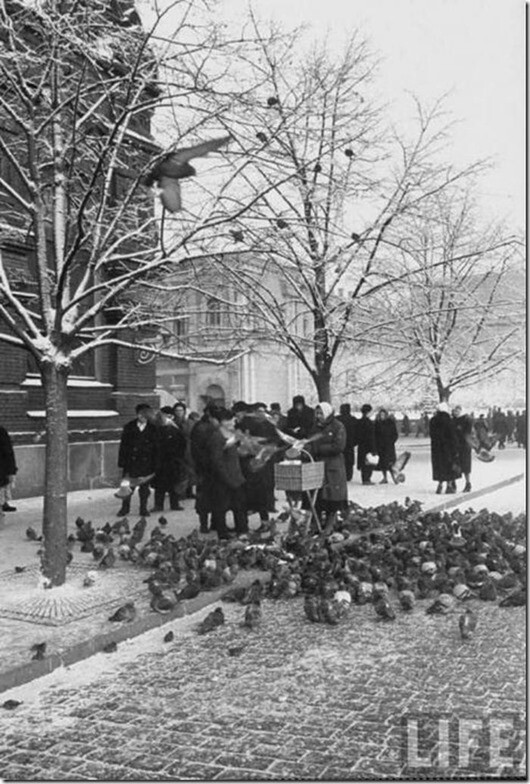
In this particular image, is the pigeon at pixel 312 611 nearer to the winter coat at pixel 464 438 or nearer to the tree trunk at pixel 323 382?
the tree trunk at pixel 323 382

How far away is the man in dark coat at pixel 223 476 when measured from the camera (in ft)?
34.3

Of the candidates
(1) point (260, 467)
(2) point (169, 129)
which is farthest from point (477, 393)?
(2) point (169, 129)

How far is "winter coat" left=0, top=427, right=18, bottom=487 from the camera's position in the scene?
12.1 metres

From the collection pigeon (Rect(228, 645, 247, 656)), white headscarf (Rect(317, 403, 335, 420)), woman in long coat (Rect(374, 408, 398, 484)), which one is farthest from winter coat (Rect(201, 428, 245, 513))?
woman in long coat (Rect(374, 408, 398, 484))

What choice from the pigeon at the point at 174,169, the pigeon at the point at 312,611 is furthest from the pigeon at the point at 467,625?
the pigeon at the point at 174,169

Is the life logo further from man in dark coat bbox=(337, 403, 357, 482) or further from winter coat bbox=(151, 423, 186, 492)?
man in dark coat bbox=(337, 403, 357, 482)

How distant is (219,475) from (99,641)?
4569mm

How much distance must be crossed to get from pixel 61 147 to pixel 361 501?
352 inches

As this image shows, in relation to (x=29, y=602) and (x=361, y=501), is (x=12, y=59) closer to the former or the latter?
(x=29, y=602)

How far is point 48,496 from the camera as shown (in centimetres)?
736

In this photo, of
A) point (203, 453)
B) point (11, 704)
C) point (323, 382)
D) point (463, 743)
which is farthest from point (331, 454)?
point (463, 743)

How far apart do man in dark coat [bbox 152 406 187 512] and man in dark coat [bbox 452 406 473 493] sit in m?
5.64

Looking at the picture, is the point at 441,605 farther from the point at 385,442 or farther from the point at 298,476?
the point at 385,442

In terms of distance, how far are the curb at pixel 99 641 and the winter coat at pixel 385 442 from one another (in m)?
10.7
